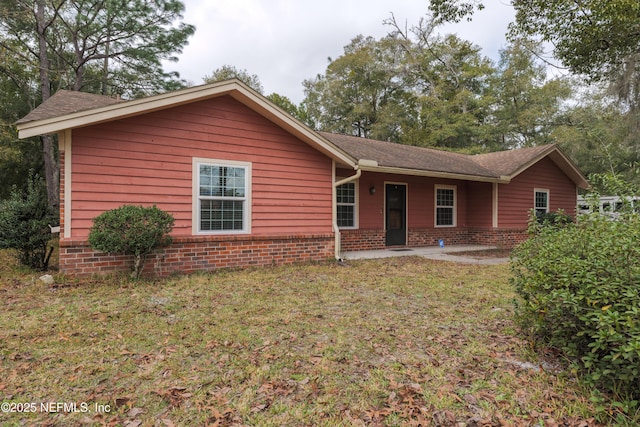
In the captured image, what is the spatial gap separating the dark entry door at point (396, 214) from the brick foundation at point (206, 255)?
340 cm

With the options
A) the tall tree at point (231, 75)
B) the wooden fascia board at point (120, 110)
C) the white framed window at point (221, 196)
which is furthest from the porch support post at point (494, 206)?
the tall tree at point (231, 75)

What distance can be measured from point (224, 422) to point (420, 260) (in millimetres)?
7192

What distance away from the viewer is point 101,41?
15.4 m

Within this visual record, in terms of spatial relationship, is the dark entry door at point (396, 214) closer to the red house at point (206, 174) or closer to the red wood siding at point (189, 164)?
the red house at point (206, 174)

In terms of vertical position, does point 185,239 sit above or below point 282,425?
above

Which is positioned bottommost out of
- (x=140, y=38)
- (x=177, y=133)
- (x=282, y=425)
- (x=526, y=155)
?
(x=282, y=425)

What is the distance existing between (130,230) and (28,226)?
7.63 feet

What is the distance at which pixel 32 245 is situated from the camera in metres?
6.12

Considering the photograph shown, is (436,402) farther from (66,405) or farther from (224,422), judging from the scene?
(66,405)

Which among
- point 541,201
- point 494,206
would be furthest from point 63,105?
point 541,201

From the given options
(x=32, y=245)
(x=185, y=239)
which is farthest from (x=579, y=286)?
(x=32, y=245)

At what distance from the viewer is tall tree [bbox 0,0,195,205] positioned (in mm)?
13844

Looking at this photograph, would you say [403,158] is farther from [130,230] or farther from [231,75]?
[231,75]

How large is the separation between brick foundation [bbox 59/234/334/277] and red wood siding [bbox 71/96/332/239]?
0.71 ft
